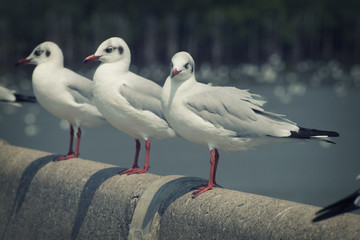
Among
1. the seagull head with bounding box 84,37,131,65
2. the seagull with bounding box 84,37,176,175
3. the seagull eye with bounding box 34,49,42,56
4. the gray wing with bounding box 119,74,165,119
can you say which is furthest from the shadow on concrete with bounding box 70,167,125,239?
the seagull eye with bounding box 34,49,42,56

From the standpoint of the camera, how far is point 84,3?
252 feet

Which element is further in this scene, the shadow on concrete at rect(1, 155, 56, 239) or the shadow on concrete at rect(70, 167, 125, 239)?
the shadow on concrete at rect(1, 155, 56, 239)

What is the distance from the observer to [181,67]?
18.3 feet

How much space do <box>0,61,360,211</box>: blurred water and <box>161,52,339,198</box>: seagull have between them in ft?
38.2

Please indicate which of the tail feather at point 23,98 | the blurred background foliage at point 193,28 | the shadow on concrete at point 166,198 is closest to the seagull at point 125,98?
the shadow on concrete at point 166,198

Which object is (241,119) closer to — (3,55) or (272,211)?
(272,211)

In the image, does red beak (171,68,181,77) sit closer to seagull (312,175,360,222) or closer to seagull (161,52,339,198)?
seagull (161,52,339,198)

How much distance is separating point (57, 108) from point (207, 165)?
1290cm

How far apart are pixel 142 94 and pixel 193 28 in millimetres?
73445

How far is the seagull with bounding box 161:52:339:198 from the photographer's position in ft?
18.2

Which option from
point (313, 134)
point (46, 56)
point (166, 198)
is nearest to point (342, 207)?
point (313, 134)

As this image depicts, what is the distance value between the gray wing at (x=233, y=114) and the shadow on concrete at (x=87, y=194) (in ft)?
4.26

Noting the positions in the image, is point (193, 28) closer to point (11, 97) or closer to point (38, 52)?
point (11, 97)

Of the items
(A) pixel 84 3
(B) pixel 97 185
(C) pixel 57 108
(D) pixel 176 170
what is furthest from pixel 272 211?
(A) pixel 84 3
